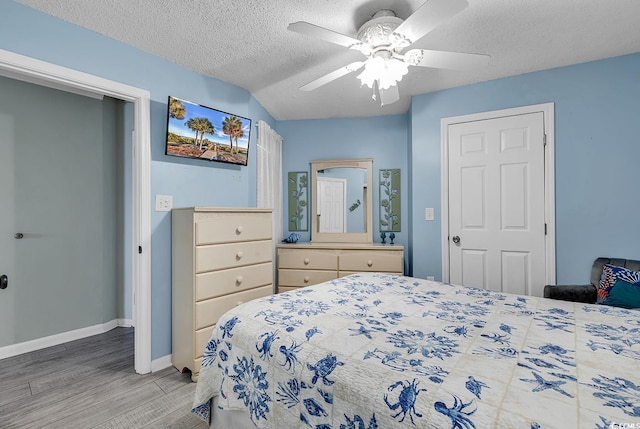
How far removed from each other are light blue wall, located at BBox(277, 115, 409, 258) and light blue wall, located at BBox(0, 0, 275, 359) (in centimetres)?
92

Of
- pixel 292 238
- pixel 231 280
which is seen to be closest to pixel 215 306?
pixel 231 280

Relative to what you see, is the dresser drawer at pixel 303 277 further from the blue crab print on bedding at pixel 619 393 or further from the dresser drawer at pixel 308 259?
the blue crab print on bedding at pixel 619 393

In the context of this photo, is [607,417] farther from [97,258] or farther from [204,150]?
[97,258]

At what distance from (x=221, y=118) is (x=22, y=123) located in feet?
5.73

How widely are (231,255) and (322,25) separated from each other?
1.74 m

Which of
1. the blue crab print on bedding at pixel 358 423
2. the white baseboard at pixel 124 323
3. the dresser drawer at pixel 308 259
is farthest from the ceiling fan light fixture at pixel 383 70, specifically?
the white baseboard at pixel 124 323

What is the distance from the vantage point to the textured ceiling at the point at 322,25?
178 centimetres

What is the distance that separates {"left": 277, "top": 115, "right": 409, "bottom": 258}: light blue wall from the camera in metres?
3.75

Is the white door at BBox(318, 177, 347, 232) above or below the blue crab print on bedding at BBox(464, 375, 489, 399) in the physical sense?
above

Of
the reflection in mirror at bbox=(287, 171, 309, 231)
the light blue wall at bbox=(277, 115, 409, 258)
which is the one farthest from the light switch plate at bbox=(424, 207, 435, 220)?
the reflection in mirror at bbox=(287, 171, 309, 231)

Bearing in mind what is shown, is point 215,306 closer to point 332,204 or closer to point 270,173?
point 270,173

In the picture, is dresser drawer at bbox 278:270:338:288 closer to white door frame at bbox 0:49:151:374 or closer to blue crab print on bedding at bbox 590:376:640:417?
white door frame at bbox 0:49:151:374

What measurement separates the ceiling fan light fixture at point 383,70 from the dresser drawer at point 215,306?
183 cm

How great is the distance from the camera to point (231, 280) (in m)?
2.33
